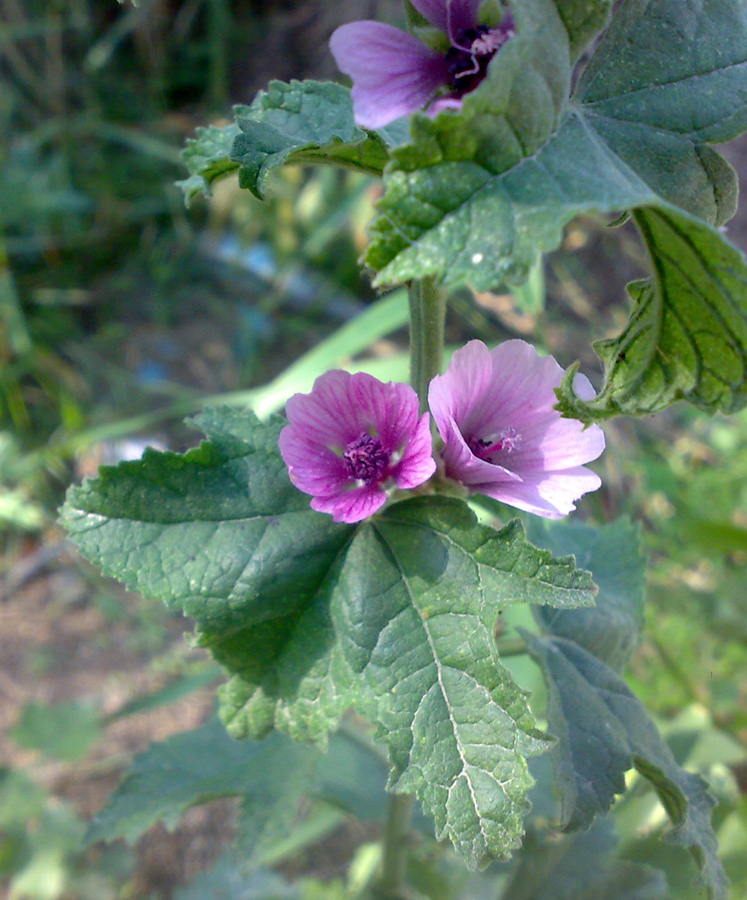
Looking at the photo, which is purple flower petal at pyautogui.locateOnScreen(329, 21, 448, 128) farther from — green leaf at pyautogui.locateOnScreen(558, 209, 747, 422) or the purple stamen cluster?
green leaf at pyautogui.locateOnScreen(558, 209, 747, 422)

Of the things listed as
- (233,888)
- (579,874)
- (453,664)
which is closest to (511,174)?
(453,664)

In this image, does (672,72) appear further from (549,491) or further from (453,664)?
(453,664)

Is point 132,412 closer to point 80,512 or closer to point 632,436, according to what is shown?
point 632,436

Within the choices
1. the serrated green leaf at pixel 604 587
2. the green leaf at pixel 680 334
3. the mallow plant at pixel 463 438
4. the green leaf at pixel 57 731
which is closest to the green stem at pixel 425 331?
the mallow plant at pixel 463 438

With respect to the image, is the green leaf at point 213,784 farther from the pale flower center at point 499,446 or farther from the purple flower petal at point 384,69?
the purple flower petal at point 384,69

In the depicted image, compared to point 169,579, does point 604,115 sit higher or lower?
higher

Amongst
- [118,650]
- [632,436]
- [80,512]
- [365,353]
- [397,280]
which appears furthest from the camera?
[365,353]

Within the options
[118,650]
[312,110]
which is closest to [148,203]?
[118,650]
